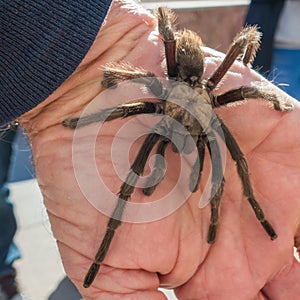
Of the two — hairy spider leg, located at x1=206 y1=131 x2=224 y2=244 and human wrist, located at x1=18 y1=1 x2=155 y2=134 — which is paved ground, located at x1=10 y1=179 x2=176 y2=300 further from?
hairy spider leg, located at x1=206 y1=131 x2=224 y2=244

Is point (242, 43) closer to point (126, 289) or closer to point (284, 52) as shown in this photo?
point (126, 289)

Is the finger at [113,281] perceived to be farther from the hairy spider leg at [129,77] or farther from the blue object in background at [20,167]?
the blue object in background at [20,167]

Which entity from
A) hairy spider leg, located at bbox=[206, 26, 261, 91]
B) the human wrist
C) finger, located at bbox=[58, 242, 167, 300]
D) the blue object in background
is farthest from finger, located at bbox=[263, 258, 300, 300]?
the blue object in background

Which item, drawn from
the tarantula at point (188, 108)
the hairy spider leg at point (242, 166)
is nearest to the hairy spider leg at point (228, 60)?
the tarantula at point (188, 108)

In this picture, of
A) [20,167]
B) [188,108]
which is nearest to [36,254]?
[20,167]

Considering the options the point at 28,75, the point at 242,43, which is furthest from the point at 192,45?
the point at 28,75

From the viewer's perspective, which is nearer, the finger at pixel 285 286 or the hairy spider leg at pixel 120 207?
the hairy spider leg at pixel 120 207
